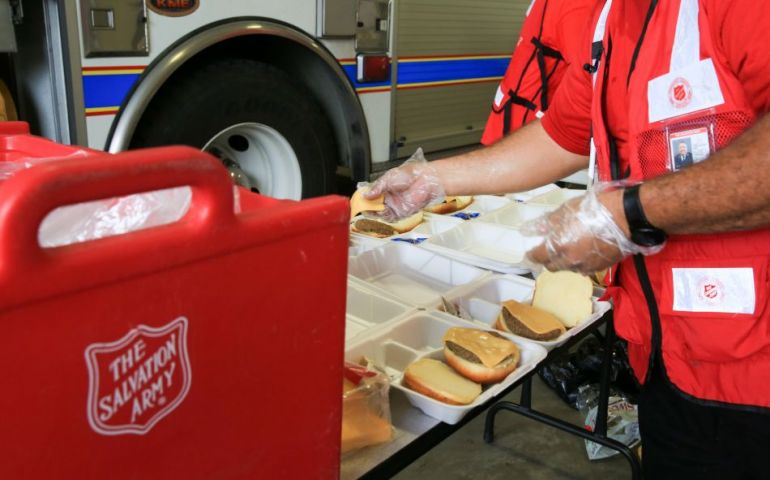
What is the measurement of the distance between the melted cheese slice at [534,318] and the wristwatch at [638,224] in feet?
1.35

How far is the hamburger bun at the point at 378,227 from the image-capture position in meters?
2.00

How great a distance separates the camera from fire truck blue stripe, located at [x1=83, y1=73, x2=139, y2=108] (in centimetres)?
221

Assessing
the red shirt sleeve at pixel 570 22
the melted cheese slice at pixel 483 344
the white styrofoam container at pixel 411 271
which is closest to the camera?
the melted cheese slice at pixel 483 344

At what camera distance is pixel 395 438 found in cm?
108

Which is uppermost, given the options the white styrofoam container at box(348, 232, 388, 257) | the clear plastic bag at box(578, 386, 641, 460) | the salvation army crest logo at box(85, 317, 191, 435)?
the salvation army crest logo at box(85, 317, 191, 435)

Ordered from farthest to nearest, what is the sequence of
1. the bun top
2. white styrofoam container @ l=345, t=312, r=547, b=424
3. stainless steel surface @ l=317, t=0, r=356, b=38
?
stainless steel surface @ l=317, t=0, r=356, b=38 → the bun top → white styrofoam container @ l=345, t=312, r=547, b=424

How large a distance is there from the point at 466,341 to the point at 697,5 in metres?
0.66

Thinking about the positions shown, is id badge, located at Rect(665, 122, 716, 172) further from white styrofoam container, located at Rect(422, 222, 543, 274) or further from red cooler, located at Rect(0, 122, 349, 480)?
white styrofoam container, located at Rect(422, 222, 543, 274)

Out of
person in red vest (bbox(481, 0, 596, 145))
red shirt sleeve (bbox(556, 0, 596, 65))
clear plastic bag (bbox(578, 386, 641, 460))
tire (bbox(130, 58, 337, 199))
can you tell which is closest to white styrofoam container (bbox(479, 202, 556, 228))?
person in red vest (bbox(481, 0, 596, 145))

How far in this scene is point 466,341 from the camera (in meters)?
1.30

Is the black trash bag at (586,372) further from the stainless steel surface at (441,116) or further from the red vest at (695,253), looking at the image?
the red vest at (695,253)

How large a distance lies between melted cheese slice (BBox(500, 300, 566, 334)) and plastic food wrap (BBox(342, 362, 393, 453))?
42 centimetres

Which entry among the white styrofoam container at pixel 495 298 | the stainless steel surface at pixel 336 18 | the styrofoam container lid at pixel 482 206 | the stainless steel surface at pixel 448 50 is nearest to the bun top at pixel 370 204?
the white styrofoam container at pixel 495 298

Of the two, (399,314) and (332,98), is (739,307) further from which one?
(332,98)
